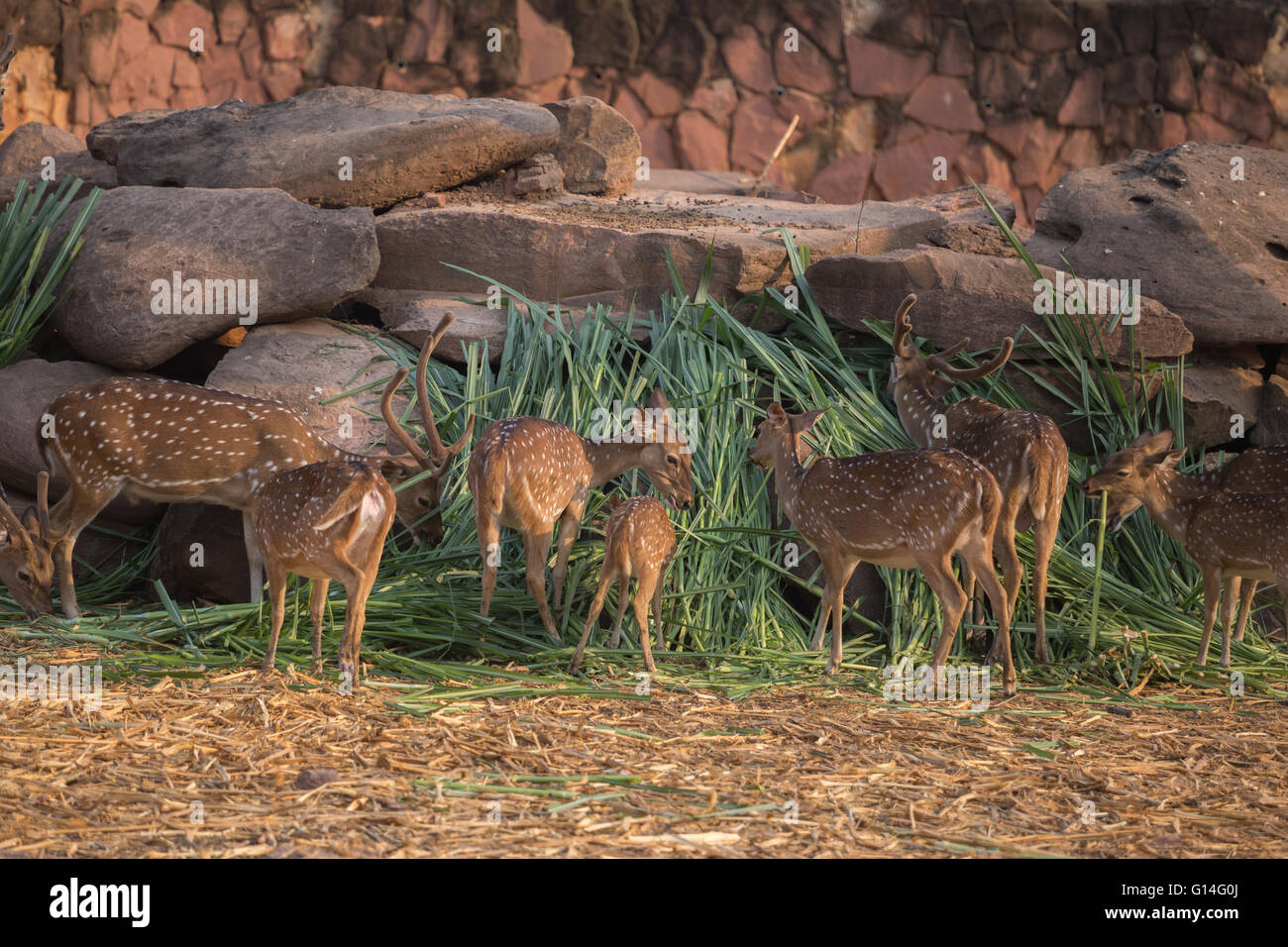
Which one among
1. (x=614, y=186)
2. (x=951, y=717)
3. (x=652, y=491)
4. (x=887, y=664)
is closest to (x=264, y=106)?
(x=614, y=186)

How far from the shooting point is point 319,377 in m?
7.67

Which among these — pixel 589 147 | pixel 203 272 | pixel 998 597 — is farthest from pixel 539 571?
pixel 589 147

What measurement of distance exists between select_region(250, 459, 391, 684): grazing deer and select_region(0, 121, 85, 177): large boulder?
19.2 feet

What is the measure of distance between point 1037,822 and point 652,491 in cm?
312

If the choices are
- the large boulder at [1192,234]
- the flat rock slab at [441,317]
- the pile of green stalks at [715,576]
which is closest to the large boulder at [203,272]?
the flat rock slab at [441,317]

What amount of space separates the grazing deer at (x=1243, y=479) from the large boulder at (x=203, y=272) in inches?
171

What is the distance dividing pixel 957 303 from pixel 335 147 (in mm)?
4010

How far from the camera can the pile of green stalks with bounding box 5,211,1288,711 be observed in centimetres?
602

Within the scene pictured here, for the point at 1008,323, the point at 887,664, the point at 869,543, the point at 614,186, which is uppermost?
the point at 614,186

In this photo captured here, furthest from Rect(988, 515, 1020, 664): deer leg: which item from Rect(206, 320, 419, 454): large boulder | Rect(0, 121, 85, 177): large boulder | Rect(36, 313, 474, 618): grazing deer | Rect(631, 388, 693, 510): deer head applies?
Rect(0, 121, 85, 177): large boulder

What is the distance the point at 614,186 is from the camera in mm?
10023

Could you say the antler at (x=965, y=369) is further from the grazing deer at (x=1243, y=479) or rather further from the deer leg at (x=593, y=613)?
the deer leg at (x=593, y=613)

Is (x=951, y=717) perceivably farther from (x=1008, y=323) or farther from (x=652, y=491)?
(x=1008, y=323)

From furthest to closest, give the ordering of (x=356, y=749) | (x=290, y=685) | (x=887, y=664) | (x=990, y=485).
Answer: (x=887, y=664) → (x=990, y=485) → (x=290, y=685) → (x=356, y=749)
